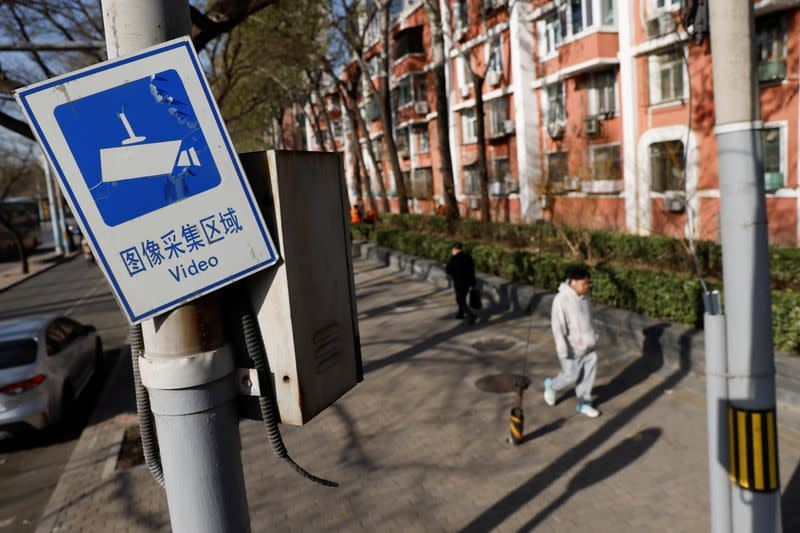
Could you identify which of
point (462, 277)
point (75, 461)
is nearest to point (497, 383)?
point (462, 277)

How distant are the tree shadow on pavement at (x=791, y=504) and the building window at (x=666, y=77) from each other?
59.1ft

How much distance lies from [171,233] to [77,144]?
341mm

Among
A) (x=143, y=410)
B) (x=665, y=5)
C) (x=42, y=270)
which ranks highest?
(x=665, y=5)

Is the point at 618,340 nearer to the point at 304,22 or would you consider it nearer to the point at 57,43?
the point at 57,43

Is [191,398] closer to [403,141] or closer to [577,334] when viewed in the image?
[577,334]

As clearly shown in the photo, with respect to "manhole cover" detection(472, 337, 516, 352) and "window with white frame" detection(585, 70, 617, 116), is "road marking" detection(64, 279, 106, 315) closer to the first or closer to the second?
"manhole cover" detection(472, 337, 516, 352)

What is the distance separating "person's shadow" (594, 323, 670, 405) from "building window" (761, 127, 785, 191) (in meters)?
11.8

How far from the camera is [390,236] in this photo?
23.7 m

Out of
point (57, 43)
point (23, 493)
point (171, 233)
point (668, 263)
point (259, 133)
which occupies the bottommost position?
point (23, 493)

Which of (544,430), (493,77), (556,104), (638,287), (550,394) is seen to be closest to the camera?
(544,430)

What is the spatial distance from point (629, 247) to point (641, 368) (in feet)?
23.7

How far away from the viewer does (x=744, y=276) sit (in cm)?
336

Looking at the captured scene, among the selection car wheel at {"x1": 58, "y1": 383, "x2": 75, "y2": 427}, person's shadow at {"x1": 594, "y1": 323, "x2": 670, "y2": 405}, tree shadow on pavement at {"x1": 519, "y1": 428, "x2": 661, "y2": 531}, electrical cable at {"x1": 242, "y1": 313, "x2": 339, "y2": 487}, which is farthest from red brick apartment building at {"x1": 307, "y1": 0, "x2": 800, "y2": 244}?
electrical cable at {"x1": 242, "y1": 313, "x2": 339, "y2": 487}

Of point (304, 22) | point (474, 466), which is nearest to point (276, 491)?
point (474, 466)
